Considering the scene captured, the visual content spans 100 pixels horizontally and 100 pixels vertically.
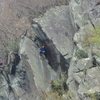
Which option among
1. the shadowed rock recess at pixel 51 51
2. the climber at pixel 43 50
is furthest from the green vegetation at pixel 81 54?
the climber at pixel 43 50

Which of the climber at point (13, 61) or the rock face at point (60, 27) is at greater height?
the rock face at point (60, 27)

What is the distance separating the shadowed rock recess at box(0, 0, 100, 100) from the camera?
59.6 ft

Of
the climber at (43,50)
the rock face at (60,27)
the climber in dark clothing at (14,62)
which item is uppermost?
the rock face at (60,27)

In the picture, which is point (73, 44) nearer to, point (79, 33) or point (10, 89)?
point (79, 33)

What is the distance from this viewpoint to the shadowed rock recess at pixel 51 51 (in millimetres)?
18156

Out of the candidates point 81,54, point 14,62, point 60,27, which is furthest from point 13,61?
point 81,54

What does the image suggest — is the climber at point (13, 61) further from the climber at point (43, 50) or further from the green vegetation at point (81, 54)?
the green vegetation at point (81, 54)

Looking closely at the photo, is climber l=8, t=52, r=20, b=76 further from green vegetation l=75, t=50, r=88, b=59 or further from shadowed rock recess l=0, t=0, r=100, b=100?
green vegetation l=75, t=50, r=88, b=59

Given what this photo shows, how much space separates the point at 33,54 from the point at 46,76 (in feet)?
4.66

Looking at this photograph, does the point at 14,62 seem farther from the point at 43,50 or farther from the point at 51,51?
the point at 51,51

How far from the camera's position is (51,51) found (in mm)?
22500

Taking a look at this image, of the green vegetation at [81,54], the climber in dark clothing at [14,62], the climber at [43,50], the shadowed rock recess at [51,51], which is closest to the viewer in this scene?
the shadowed rock recess at [51,51]

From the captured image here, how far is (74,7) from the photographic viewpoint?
22.3 m

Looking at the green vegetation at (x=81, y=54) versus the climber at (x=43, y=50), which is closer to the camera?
the green vegetation at (x=81, y=54)
